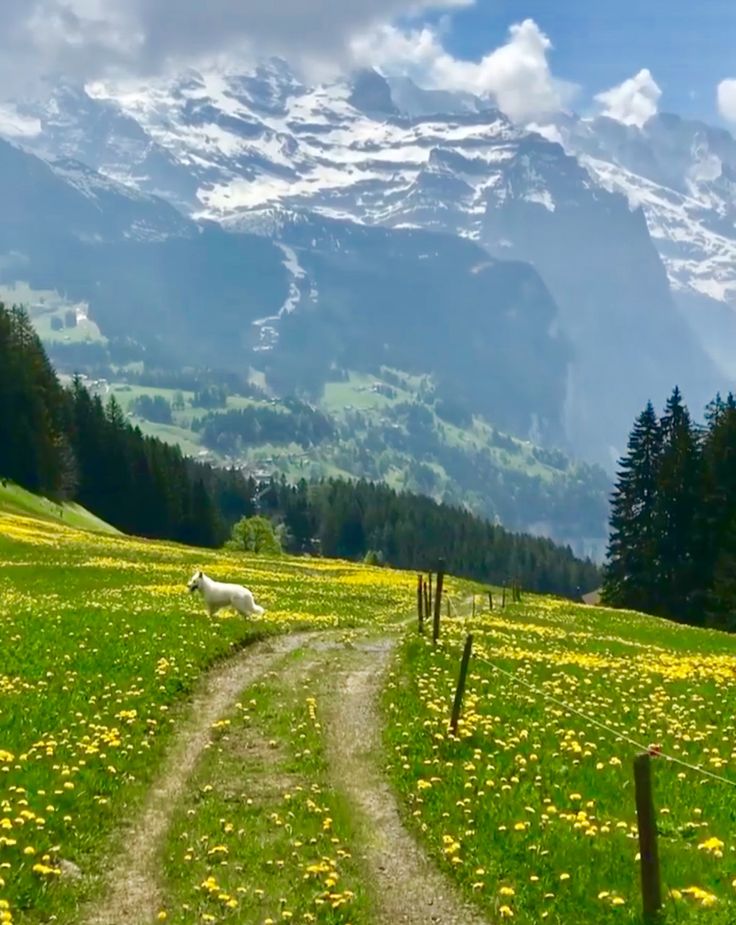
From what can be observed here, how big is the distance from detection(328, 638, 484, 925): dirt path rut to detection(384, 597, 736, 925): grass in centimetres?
33

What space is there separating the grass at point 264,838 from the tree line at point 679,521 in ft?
201

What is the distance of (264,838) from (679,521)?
78.4 m

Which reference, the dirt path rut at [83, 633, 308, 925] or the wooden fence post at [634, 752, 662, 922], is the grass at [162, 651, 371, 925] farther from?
the wooden fence post at [634, 752, 662, 922]

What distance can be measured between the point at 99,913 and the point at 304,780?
605 cm

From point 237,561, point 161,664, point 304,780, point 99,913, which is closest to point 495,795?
point 304,780

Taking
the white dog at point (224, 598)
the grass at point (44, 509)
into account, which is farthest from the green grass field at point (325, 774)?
the grass at point (44, 509)

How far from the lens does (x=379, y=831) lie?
1581cm

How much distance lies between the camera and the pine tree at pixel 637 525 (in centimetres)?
9012

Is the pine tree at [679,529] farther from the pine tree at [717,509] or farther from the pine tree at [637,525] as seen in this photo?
the pine tree at [637,525]

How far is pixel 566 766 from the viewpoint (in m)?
18.7

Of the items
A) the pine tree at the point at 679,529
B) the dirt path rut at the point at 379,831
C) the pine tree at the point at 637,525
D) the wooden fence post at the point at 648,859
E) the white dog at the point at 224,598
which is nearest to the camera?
the wooden fence post at the point at 648,859

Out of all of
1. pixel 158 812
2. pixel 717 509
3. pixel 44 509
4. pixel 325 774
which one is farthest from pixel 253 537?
pixel 158 812

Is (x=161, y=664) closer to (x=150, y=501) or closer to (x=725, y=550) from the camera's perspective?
(x=725, y=550)

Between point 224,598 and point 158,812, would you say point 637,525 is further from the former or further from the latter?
point 158,812
